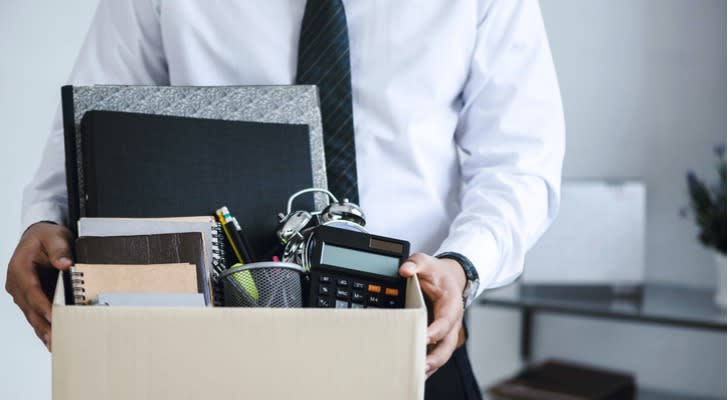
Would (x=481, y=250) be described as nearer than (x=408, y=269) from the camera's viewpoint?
No

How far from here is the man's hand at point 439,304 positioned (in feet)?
1.97

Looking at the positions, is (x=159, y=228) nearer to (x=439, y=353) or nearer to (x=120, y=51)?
(x=439, y=353)

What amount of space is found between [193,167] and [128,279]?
17 cm

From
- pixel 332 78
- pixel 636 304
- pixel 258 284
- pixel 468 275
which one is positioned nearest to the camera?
pixel 258 284

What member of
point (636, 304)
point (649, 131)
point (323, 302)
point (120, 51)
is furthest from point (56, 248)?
point (649, 131)

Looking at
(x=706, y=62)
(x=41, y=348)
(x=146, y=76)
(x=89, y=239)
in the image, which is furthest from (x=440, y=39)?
(x=706, y=62)

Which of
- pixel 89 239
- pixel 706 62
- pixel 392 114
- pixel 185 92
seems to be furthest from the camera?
pixel 706 62

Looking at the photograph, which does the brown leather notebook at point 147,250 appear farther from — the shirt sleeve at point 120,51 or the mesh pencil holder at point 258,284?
the shirt sleeve at point 120,51

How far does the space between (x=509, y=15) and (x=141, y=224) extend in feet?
1.68

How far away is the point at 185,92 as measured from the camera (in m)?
0.75

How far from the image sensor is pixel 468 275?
2.26 ft

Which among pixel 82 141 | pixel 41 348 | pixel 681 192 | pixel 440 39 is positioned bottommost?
pixel 41 348

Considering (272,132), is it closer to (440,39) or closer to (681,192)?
(440,39)

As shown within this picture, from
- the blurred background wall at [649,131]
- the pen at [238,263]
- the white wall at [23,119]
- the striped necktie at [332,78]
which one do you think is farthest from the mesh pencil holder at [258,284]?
the blurred background wall at [649,131]
